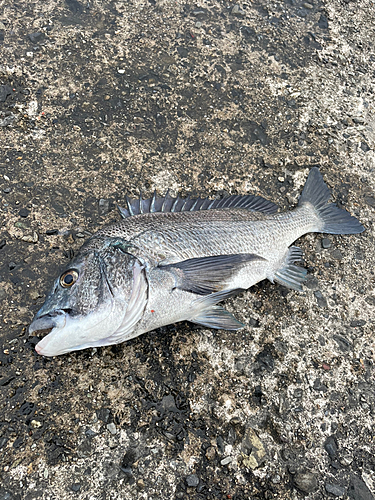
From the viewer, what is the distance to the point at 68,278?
99.9 inches

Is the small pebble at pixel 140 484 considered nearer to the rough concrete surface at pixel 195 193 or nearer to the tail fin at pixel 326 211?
the rough concrete surface at pixel 195 193

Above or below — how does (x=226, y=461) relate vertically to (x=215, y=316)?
below

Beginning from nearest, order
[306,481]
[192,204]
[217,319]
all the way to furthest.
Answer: [306,481] < [217,319] < [192,204]

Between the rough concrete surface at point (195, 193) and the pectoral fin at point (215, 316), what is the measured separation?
19cm

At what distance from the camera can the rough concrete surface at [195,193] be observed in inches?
101

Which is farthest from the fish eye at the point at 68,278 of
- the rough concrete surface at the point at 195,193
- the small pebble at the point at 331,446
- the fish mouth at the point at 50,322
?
the small pebble at the point at 331,446

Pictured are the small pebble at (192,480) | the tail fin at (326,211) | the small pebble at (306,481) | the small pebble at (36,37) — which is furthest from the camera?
the small pebble at (36,37)

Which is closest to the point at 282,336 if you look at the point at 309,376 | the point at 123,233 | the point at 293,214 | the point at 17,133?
the point at 309,376

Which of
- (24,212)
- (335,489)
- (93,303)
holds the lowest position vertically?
(335,489)

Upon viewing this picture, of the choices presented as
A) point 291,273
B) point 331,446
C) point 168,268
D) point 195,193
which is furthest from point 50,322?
point 331,446

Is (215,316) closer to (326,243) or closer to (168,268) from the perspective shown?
(168,268)

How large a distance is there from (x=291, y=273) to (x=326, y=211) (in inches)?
32.9

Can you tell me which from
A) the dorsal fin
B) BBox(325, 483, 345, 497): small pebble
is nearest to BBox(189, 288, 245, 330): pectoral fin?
the dorsal fin

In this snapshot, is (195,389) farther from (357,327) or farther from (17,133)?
(17,133)
